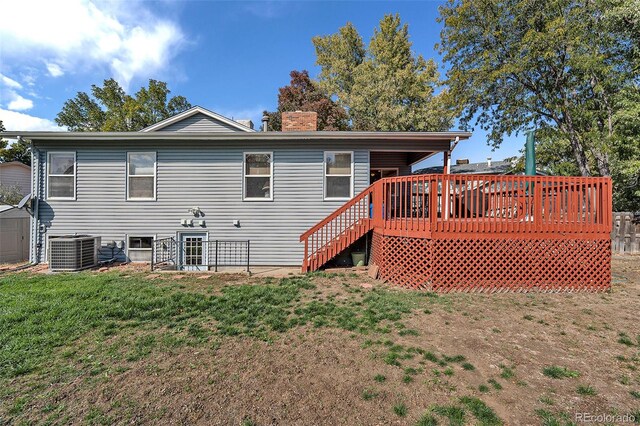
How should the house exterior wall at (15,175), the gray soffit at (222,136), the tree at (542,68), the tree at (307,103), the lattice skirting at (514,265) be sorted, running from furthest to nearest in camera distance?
1. the tree at (307,103)
2. the house exterior wall at (15,175)
3. the tree at (542,68)
4. the gray soffit at (222,136)
5. the lattice skirting at (514,265)

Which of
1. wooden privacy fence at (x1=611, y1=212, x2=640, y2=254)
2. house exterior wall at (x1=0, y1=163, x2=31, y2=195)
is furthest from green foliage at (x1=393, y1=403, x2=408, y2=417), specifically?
house exterior wall at (x1=0, y1=163, x2=31, y2=195)

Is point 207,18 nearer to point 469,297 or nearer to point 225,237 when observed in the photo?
point 225,237

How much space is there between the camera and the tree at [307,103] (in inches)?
→ 875

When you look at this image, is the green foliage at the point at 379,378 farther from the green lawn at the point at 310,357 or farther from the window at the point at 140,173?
the window at the point at 140,173

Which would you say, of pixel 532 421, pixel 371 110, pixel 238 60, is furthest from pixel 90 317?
pixel 371 110

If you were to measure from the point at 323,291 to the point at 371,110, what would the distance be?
647 inches

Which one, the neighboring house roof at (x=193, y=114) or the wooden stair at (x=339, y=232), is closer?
the wooden stair at (x=339, y=232)

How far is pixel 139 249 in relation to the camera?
8.42 m

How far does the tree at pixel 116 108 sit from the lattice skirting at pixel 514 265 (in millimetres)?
25637

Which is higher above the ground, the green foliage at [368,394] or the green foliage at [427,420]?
the green foliage at [427,420]

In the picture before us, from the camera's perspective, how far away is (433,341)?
11.3 ft

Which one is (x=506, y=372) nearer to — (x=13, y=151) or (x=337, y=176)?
(x=337, y=176)

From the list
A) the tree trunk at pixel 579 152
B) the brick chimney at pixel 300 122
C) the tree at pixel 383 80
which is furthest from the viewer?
the tree at pixel 383 80

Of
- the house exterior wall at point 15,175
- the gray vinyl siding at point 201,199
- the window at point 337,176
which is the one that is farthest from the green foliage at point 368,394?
the house exterior wall at point 15,175
